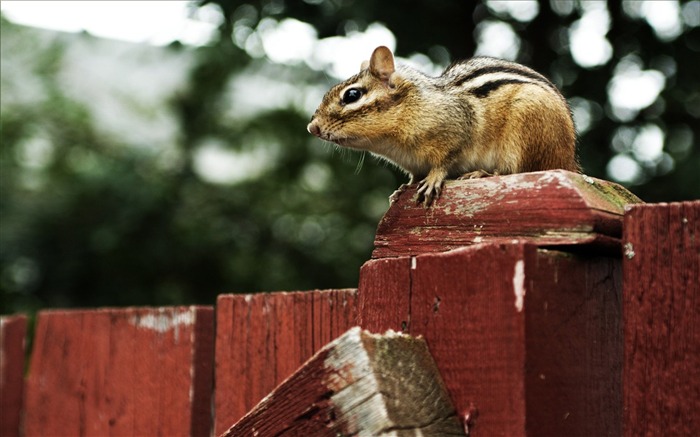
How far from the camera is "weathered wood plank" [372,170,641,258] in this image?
1188 mm

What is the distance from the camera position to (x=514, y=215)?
1255mm

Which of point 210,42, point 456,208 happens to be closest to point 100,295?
point 210,42

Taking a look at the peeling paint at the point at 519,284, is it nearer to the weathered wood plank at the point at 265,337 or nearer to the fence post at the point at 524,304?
the fence post at the point at 524,304

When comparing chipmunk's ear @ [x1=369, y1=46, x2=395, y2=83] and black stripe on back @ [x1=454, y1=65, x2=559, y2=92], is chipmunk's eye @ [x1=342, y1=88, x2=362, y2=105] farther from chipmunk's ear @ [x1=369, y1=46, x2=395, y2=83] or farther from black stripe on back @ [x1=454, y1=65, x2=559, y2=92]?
black stripe on back @ [x1=454, y1=65, x2=559, y2=92]

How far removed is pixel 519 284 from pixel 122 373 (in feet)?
5.07

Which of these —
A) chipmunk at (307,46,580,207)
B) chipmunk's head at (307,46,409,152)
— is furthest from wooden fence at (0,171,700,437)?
chipmunk's head at (307,46,409,152)

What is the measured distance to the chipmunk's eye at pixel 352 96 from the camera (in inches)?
115

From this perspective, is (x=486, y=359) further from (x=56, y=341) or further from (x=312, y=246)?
(x=312, y=246)

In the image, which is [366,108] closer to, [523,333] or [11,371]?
[11,371]

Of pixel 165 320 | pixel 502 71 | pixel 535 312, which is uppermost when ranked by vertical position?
pixel 502 71

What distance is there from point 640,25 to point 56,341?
167 inches

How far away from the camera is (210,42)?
584 cm

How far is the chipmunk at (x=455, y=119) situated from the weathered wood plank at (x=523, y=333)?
787mm

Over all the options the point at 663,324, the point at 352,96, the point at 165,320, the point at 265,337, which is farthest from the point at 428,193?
the point at 352,96
